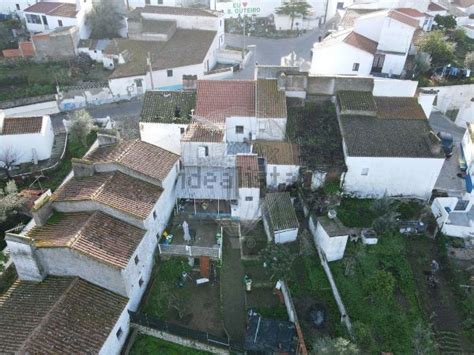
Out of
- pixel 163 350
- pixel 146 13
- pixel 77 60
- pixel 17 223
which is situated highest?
pixel 146 13

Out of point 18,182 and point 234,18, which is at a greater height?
point 234,18

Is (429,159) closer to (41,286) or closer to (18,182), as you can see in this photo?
(41,286)

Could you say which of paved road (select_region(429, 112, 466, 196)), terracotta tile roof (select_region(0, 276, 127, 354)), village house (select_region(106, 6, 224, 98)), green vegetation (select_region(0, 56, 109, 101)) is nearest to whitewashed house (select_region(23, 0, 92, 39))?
green vegetation (select_region(0, 56, 109, 101))

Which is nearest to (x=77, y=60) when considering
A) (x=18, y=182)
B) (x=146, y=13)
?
(x=146, y=13)

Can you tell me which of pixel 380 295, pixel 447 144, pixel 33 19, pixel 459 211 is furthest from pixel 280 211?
pixel 33 19

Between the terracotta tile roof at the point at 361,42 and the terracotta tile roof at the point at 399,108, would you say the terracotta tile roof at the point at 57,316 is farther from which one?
the terracotta tile roof at the point at 361,42

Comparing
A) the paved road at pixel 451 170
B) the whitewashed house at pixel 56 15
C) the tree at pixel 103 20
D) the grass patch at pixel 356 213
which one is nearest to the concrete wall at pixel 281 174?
the grass patch at pixel 356 213

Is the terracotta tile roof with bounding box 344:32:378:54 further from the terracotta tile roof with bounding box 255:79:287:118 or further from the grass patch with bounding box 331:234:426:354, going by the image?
the grass patch with bounding box 331:234:426:354
